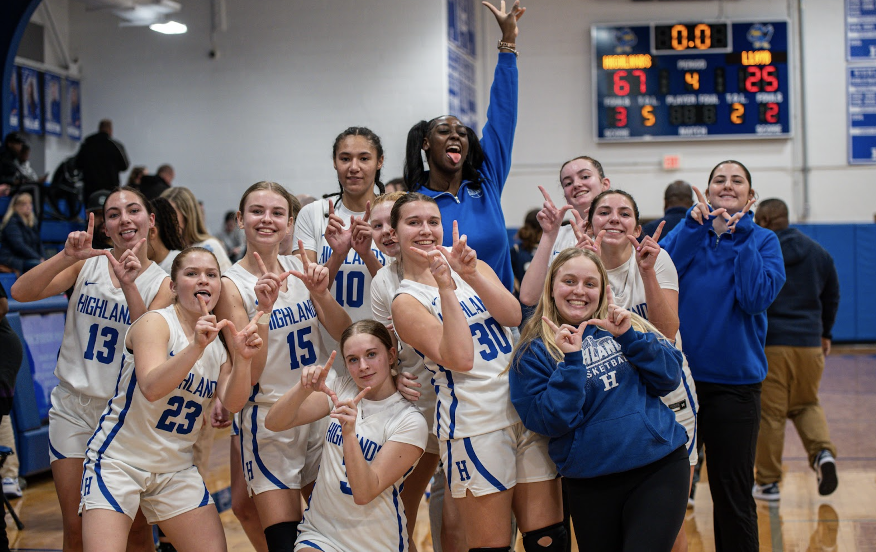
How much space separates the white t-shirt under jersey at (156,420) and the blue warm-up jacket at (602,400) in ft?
3.93

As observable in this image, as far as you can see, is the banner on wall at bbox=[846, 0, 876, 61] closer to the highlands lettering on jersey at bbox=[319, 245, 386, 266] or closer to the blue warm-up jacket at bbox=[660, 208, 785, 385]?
the blue warm-up jacket at bbox=[660, 208, 785, 385]

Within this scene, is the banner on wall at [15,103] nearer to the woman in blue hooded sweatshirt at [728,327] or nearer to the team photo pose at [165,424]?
the team photo pose at [165,424]

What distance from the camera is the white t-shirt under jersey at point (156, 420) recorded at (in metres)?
3.08

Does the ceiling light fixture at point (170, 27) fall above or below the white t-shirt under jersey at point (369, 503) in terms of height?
above

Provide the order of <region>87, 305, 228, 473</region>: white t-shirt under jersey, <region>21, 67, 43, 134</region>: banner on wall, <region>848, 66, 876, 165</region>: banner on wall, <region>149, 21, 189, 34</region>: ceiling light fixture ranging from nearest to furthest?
<region>87, 305, 228, 473</region>: white t-shirt under jersey, <region>149, 21, 189, 34</region>: ceiling light fixture, <region>21, 67, 43, 134</region>: banner on wall, <region>848, 66, 876, 165</region>: banner on wall

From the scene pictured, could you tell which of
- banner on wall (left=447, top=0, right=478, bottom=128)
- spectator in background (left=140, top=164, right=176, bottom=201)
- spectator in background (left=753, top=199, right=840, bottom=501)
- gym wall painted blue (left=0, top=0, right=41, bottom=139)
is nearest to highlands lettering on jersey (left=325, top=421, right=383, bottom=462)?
spectator in background (left=753, top=199, right=840, bottom=501)

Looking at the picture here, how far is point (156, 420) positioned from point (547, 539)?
1.49 meters

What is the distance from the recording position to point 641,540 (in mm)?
2670

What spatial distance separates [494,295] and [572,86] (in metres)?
10.8

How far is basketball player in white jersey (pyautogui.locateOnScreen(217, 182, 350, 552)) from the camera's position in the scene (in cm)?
319

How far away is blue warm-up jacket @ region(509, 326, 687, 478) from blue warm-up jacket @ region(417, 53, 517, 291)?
0.73 m

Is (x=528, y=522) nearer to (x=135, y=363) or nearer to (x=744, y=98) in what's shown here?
(x=135, y=363)

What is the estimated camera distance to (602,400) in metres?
2.79

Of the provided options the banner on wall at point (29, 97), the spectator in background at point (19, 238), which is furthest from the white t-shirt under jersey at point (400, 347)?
the banner on wall at point (29, 97)
